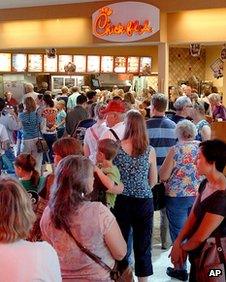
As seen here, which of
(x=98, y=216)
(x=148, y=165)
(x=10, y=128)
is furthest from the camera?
(x=10, y=128)

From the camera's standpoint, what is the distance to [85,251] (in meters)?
2.82

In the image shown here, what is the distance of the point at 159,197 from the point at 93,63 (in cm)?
1022

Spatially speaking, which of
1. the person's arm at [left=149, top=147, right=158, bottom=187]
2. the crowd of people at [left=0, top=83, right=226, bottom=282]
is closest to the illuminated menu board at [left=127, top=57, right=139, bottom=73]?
the crowd of people at [left=0, top=83, right=226, bottom=282]

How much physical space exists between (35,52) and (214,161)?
1220 cm

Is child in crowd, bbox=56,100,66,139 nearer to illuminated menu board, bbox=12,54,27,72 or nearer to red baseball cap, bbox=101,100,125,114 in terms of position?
illuminated menu board, bbox=12,54,27,72

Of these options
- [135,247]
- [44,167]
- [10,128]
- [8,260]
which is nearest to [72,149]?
[135,247]

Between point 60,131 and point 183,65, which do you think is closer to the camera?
point 60,131

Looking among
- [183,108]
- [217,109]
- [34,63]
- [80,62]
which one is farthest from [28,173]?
[80,62]

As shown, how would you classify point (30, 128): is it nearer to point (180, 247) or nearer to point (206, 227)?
point (180, 247)

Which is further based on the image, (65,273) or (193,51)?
(193,51)

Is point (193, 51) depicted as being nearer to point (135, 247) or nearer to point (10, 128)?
point (10, 128)

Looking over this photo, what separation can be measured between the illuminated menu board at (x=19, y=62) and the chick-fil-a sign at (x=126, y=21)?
4.40 m

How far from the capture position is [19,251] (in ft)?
7.50

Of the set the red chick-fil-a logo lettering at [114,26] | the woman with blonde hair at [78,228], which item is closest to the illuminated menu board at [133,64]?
the red chick-fil-a logo lettering at [114,26]
